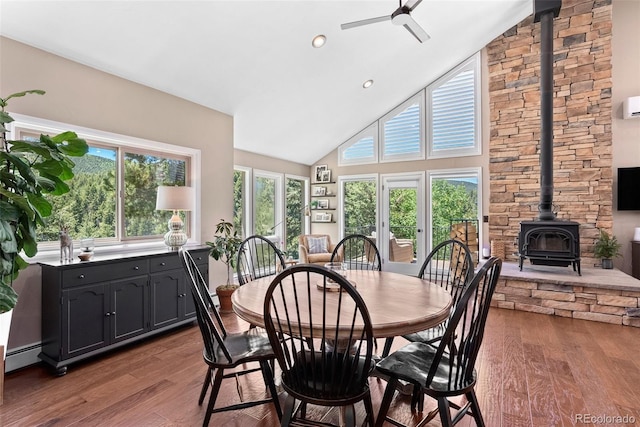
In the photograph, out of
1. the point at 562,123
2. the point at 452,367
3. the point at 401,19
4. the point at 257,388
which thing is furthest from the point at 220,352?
the point at 562,123

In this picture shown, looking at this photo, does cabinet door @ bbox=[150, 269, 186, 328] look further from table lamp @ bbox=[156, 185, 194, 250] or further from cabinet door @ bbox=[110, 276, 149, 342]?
table lamp @ bbox=[156, 185, 194, 250]

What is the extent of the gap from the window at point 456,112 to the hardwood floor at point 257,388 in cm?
349

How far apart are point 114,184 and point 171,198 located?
61 cm

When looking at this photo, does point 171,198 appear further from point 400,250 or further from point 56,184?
point 400,250

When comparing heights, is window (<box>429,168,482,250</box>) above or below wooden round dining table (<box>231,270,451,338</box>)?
above

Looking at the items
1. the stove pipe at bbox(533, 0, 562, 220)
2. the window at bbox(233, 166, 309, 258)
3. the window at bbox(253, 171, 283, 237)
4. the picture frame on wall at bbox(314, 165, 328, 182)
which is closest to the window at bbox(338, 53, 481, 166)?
the picture frame on wall at bbox(314, 165, 328, 182)

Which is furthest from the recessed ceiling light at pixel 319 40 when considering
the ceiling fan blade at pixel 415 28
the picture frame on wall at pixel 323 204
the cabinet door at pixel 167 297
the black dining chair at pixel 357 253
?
the picture frame on wall at pixel 323 204

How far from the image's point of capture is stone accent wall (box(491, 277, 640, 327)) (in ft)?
12.0

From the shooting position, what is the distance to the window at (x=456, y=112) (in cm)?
560

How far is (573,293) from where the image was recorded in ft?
12.8

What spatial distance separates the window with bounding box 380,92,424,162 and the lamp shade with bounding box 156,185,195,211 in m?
4.21

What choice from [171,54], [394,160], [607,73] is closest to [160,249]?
[171,54]

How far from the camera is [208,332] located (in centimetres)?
185

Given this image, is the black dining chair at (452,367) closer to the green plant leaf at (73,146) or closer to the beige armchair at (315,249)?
the green plant leaf at (73,146)
